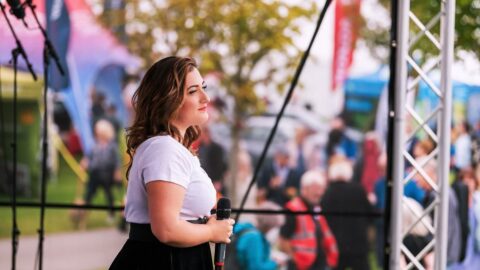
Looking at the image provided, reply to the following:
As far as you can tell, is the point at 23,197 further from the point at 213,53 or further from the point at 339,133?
the point at 339,133

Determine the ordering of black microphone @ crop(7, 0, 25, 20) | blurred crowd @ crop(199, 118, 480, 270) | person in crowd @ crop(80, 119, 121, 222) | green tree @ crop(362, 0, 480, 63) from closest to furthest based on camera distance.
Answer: black microphone @ crop(7, 0, 25, 20), blurred crowd @ crop(199, 118, 480, 270), person in crowd @ crop(80, 119, 121, 222), green tree @ crop(362, 0, 480, 63)

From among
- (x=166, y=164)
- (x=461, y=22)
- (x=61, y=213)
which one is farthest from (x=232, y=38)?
(x=166, y=164)

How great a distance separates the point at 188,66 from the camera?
2.13 m

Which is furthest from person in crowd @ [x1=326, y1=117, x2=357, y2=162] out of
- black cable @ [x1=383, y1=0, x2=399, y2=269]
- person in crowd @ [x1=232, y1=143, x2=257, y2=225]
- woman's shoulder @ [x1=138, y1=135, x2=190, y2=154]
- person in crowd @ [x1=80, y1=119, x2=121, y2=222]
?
woman's shoulder @ [x1=138, y1=135, x2=190, y2=154]

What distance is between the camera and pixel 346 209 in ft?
23.7

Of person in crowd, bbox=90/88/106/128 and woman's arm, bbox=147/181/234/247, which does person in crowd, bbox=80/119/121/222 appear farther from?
woman's arm, bbox=147/181/234/247

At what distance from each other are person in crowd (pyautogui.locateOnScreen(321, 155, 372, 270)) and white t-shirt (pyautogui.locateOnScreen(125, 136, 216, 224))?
5.15 m

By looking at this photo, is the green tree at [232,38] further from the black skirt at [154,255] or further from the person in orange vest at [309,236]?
the black skirt at [154,255]

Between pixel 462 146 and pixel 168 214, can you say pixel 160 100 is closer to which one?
pixel 168 214

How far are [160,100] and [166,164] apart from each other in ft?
0.56

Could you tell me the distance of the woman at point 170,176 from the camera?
1.99 metres

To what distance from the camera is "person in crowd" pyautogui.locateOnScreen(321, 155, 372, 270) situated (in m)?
7.27

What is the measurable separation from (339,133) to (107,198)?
108 inches

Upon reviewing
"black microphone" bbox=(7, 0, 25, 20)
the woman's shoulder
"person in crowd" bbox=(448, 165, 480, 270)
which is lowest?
"person in crowd" bbox=(448, 165, 480, 270)
